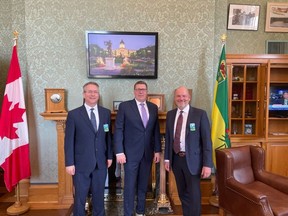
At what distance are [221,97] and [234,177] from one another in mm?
1004

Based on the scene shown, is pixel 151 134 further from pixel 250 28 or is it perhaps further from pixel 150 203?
pixel 250 28

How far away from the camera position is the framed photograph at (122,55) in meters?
3.20

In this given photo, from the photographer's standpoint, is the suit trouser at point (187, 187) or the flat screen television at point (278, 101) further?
the flat screen television at point (278, 101)

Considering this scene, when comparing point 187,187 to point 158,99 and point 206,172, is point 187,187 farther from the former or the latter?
point 158,99

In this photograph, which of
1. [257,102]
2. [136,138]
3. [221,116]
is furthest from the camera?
[257,102]

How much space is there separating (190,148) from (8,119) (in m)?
2.17

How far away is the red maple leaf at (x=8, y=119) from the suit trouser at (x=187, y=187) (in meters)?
1.94

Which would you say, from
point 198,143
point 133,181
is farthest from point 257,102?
point 133,181

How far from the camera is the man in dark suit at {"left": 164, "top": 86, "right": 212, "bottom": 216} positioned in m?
2.41

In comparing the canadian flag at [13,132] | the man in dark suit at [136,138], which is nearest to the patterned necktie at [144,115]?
the man in dark suit at [136,138]

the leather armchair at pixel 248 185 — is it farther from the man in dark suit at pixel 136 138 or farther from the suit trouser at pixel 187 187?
the man in dark suit at pixel 136 138

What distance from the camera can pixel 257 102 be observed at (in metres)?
3.67

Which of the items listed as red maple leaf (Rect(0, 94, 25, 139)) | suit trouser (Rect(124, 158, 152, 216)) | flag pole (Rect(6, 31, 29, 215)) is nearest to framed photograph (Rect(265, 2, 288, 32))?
suit trouser (Rect(124, 158, 152, 216))

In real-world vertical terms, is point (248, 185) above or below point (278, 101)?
below
